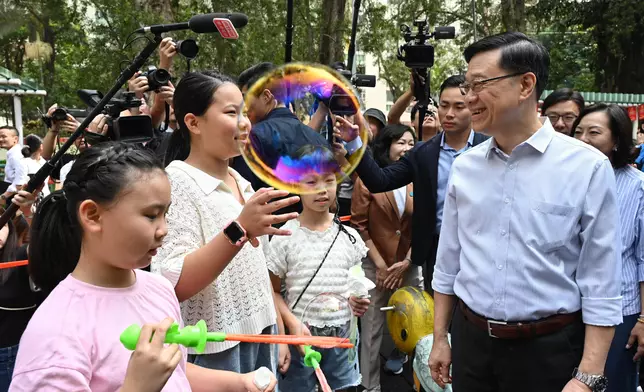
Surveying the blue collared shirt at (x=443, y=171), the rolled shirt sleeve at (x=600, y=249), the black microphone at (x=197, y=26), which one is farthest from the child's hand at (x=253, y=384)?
the blue collared shirt at (x=443, y=171)

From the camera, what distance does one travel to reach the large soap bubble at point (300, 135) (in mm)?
3141

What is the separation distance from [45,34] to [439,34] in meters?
27.1

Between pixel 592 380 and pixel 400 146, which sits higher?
pixel 400 146

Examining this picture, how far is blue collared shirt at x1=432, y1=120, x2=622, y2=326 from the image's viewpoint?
2.30m

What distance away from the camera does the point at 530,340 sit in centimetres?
238

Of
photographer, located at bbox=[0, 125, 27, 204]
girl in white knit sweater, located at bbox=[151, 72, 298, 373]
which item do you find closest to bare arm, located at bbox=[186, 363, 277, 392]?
girl in white knit sweater, located at bbox=[151, 72, 298, 373]

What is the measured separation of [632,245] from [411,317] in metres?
1.38

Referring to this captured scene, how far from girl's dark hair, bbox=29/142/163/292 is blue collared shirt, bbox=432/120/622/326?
4.35 feet

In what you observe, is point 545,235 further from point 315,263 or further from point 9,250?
point 9,250

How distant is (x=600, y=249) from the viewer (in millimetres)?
2291

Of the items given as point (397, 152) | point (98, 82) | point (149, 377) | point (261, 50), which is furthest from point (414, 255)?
point (261, 50)

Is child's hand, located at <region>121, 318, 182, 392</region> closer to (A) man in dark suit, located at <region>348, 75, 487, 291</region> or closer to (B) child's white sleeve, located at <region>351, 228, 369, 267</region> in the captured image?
(B) child's white sleeve, located at <region>351, 228, 369, 267</region>

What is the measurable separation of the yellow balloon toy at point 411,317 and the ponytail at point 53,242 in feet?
7.90

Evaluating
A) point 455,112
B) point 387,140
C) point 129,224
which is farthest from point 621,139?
point 129,224
